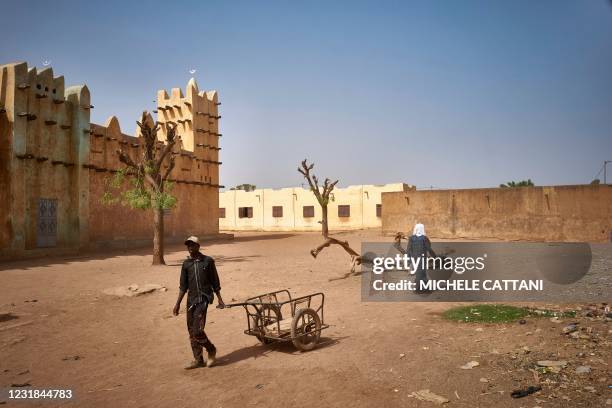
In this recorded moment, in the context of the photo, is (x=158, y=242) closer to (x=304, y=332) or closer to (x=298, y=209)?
(x=304, y=332)

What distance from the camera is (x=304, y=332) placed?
20.8 feet

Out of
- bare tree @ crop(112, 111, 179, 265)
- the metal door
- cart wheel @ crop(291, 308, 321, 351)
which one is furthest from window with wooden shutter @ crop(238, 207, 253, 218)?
cart wheel @ crop(291, 308, 321, 351)

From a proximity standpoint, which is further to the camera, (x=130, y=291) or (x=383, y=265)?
(x=383, y=265)

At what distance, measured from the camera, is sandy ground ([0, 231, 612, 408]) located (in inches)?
186

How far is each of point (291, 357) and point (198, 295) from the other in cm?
148

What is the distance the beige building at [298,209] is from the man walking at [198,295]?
32.0 m

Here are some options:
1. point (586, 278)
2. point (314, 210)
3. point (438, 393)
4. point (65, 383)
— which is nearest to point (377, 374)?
point (438, 393)

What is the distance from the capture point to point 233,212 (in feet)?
144

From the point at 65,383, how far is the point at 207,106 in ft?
84.2

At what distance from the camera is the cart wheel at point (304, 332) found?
20.1 feet

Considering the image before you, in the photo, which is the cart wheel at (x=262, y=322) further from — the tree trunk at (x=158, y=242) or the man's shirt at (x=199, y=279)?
the tree trunk at (x=158, y=242)

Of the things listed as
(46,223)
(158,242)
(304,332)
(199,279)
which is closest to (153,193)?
(158,242)

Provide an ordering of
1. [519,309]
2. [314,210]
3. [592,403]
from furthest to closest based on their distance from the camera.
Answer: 1. [314,210]
2. [519,309]
3. [592,403]

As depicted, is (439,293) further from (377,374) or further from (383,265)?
(377,374)
